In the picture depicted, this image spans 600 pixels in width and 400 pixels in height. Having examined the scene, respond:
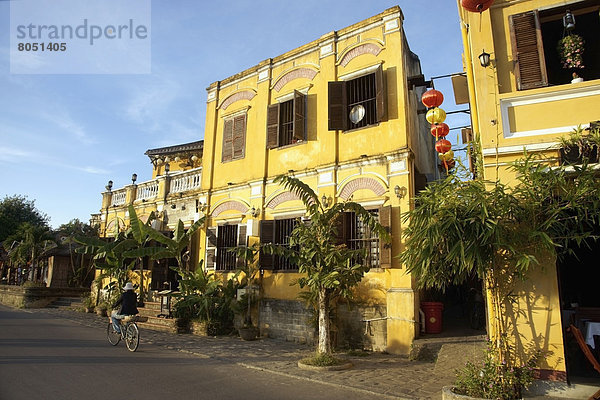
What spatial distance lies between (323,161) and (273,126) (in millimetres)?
2570

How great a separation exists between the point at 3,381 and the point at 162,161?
18835 millimetres

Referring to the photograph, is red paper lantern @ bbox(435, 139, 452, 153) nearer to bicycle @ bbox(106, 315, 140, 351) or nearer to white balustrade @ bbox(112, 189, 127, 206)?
bicycle @ bbox(106, 315, 140, 351)

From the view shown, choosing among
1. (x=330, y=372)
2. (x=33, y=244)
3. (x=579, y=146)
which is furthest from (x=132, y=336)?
(x=33, y=244)

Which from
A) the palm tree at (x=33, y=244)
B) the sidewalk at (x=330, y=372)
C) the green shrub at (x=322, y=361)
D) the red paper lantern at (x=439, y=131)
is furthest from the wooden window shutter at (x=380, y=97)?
the palm tree at (x=33, y=244)

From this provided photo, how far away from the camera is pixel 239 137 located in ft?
48.0

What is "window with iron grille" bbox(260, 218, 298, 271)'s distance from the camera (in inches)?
479

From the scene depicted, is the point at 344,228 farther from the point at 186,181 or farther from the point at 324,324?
the point at 186,181

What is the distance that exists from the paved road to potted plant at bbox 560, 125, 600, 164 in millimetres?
4962

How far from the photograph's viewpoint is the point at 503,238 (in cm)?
557

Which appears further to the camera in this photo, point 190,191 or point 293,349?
point 190,191

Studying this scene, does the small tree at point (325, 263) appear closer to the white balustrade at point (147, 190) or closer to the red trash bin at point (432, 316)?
the red trash bin at point (432, 316)

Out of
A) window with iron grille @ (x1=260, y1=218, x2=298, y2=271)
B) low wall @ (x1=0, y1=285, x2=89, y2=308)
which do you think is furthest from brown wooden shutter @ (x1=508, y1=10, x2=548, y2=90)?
low wall @ (x1=0, y1=285, x2=89, y2=308)

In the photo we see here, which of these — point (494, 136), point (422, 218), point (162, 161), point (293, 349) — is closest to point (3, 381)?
point (293, 349)

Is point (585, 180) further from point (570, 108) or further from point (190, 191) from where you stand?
point (190, 191)
